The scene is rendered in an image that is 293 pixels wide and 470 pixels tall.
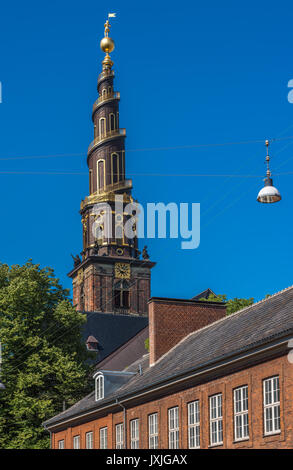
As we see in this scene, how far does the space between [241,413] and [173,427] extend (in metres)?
5.46

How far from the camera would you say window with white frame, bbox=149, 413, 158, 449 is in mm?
35406

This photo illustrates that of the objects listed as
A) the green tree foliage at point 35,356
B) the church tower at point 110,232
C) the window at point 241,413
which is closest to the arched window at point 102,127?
the church tower at point 110,232

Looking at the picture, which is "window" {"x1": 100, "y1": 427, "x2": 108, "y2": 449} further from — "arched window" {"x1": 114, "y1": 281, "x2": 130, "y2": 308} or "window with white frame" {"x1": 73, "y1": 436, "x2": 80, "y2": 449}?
"arched window" {"x1": 114, "y1": 281, "x2": 130, "y2": 308}

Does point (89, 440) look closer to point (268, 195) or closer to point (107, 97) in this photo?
point (268, 195)

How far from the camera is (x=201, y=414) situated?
3178cm

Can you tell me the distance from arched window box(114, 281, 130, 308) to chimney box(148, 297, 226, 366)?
60.3 m

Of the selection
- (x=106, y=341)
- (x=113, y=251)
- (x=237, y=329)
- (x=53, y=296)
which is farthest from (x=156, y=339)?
(x=113, y=251)

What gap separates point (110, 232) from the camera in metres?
103

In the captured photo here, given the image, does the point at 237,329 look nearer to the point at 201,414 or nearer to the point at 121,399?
the point at 201,414

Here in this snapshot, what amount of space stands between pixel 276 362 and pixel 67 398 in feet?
78.5

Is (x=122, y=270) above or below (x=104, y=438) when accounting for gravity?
above

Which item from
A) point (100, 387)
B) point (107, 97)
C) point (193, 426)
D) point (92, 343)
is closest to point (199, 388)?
point (193, 426)

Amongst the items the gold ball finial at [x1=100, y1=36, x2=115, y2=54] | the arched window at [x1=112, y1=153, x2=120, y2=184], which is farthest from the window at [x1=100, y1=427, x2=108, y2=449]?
the gold ball finial at [x1=100, y1=36, x2=115, y2=54]

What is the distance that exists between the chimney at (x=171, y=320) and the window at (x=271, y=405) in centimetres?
1346
